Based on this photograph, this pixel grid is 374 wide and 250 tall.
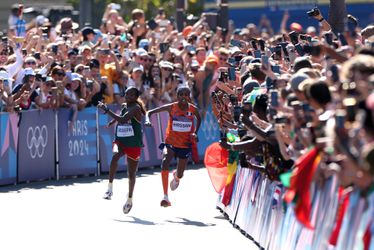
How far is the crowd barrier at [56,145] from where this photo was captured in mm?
22078

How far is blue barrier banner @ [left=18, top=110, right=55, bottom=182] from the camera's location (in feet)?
73.3

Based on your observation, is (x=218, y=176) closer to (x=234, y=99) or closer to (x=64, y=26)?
(x=234, y=99)

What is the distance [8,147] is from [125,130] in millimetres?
3597

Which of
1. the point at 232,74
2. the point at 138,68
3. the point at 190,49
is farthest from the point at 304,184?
the point at 190,49

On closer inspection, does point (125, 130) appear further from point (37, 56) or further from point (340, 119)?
point (340, 119)

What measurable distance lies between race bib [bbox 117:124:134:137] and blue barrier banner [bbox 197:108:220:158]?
26.1 feet

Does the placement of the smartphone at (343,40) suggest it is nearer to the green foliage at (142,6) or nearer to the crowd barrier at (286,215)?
the crowd barrier at (286,215)

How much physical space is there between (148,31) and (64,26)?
79.8 inches

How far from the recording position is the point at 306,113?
10.4 meters

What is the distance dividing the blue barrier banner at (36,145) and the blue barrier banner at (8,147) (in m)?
0.13

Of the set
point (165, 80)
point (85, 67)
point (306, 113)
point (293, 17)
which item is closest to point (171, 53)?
point (165, 80)

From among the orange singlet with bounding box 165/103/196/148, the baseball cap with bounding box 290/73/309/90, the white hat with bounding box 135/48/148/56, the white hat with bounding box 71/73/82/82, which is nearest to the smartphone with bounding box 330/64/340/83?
the baseball cap with bounding box 290/73/309/90

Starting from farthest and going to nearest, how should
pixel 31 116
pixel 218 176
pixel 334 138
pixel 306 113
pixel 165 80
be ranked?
pixel 165 80 → pixel 31 116 → pixel 218 176 → pixel 306 113 → pixel 334 138

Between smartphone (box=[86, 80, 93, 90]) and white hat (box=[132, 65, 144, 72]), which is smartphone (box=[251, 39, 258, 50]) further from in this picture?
white hat (box=[132, 65, 144, 72])
